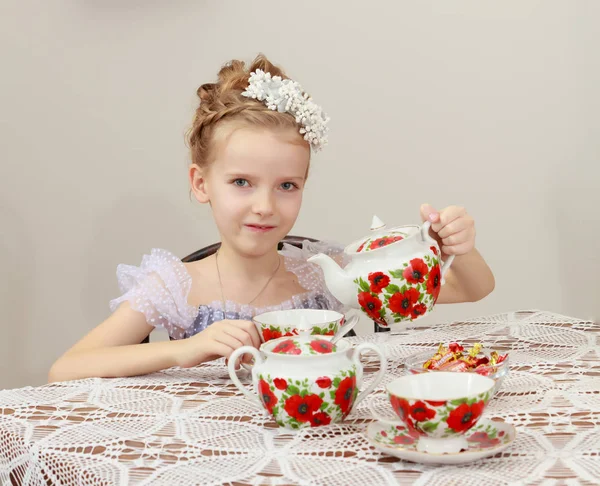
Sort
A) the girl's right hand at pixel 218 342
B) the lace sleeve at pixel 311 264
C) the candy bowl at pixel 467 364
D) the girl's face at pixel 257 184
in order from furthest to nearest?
the lace sleeve at pixel 311 264 → the girl's face at pixel 257 184 → the girl's right hand at pixel 218 342 → the candy bowl at pixel 467 364

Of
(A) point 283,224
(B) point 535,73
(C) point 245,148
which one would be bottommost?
(A) point 283,224

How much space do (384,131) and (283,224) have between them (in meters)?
1.08

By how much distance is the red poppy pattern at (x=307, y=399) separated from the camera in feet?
2.69

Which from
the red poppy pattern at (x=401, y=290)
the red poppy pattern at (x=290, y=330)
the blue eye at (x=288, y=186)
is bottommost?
the red poppy pattern at (x=290, y=330)

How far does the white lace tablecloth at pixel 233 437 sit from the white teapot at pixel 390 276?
0.35 feet

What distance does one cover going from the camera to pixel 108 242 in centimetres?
246

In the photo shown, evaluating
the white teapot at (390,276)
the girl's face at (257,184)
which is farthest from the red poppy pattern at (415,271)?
the girl's face at (257,184)

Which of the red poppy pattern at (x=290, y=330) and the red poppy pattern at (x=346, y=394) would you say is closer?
the red poppy pattern at (x=346, y=394)

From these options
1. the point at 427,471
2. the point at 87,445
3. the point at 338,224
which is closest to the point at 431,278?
the point at 427,471

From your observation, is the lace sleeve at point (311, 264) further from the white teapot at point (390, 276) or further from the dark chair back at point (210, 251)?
the white teapot at point (390, 276)

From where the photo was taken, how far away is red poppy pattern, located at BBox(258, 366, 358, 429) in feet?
2.69

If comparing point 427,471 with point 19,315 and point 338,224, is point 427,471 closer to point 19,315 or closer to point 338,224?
point 338,224

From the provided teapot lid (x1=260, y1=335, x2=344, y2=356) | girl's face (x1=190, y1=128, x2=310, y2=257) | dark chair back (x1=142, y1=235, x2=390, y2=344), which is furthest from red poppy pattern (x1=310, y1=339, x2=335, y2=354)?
dark chair back (x1=142, y1=235, x2=390, y2=344)

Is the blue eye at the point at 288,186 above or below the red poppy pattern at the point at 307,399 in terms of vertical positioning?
above
